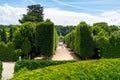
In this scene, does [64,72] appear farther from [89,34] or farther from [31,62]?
[89,34]

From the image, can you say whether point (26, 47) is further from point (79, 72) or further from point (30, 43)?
point (79, 72)

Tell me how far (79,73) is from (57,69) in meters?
0.57

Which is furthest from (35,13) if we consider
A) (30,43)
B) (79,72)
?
(79,72)

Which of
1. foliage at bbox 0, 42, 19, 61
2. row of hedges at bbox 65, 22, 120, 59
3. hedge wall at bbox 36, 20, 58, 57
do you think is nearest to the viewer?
row of hedges at bbox 65, 22, 120, 59

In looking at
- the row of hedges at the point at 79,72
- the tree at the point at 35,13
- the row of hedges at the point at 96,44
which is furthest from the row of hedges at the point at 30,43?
the tree at the point at 35,13

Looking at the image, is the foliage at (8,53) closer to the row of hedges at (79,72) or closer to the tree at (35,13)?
the row of hedges at (79,72)

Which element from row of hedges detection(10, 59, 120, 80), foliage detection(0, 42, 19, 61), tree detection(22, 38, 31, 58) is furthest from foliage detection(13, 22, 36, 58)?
row of hedges detection(10, 59, 120, 80)

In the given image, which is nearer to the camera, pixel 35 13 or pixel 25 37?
pixel 25 37

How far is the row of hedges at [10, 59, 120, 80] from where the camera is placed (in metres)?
7.82

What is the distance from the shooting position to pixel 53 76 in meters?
7.80

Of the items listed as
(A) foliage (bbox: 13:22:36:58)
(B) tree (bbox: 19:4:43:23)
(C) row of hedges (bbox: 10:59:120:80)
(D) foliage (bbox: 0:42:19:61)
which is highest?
(B) tree (bbox: 19:4:43:23)

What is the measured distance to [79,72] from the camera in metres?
8.49

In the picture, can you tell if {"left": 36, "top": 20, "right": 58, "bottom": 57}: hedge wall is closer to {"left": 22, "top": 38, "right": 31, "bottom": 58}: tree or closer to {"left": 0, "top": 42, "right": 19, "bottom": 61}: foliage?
{"left": 22, "top": 38, "right": 31, "bottom": 58}: tree

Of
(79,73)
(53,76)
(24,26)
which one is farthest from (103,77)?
(24,26)
